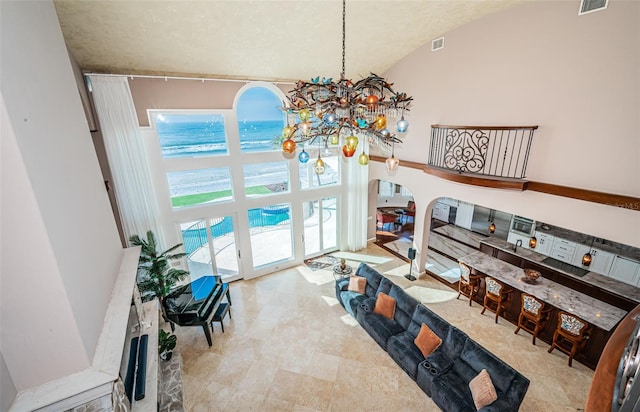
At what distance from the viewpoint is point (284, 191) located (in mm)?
7512

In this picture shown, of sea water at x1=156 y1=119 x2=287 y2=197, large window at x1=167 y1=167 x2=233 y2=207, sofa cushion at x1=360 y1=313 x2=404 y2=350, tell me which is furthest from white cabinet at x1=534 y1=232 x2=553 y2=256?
large window at x1=167 y1=167 x2=233 y2=207

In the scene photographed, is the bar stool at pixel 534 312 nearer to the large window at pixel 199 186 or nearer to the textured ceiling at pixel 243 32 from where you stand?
the textured ceiling at pixel 243 32

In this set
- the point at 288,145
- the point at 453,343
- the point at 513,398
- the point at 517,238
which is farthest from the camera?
the point at 517,238

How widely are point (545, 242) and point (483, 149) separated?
4.82 m

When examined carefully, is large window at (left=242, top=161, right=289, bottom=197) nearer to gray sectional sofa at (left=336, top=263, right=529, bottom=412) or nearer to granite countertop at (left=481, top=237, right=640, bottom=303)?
gray sectional sofa at (left=336, top=263, right=529, bottom=412)

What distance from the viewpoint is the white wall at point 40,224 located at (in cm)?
170

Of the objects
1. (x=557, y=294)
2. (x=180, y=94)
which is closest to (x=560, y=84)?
(x=557, y=294)

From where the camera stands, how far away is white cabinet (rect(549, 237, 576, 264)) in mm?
7279

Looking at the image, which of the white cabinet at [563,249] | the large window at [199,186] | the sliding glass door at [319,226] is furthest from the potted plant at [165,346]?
the white cabinet at [563,249]

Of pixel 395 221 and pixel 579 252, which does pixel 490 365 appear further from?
pixel 395 221

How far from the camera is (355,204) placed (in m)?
8.59

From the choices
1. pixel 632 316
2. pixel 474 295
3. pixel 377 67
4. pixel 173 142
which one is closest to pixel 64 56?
→ pixel 173 142

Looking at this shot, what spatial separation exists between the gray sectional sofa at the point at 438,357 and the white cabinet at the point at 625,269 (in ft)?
17.7

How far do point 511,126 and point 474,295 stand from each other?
3.93 m
